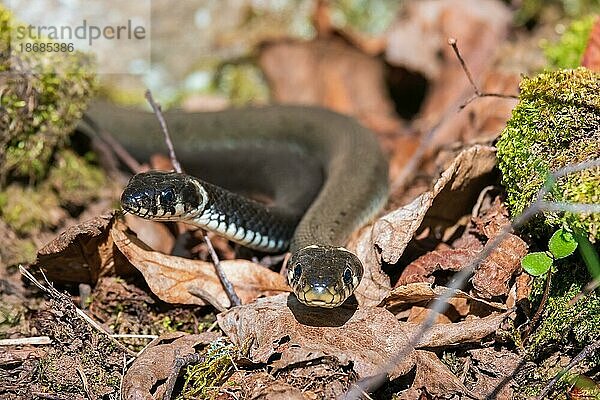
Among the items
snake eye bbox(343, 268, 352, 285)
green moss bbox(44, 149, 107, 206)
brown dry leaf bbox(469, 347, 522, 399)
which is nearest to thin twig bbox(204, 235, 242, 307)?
snake eye bbox(343, 268, 352, 285)

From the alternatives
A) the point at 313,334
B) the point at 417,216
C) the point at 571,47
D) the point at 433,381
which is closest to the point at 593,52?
the point at 571,47

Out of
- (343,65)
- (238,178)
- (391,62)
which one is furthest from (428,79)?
(238,178)

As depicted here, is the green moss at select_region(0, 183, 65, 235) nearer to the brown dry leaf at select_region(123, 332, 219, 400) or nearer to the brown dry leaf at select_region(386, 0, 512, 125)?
the brown dry leaf at select_region(123, 332, 219, 400)

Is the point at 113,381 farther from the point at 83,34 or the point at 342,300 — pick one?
the point at 83,34

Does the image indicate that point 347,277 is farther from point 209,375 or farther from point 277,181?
point 277,181

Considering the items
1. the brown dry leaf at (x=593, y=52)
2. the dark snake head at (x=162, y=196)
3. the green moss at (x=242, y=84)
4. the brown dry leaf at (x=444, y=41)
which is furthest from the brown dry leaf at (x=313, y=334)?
the green moss at (x=242, y=84)
